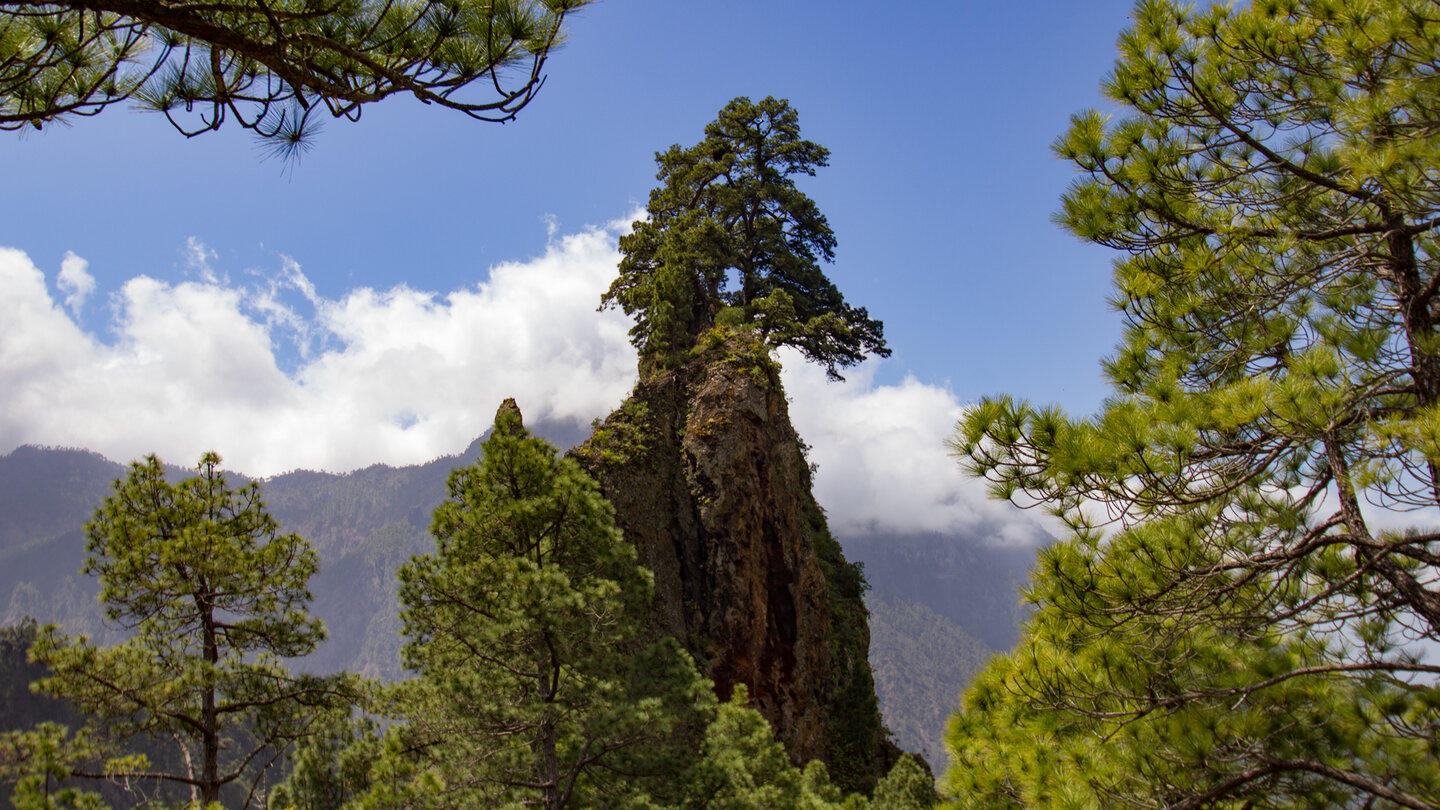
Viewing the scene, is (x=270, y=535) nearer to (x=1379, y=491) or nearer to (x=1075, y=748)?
(x=1075, y=748)

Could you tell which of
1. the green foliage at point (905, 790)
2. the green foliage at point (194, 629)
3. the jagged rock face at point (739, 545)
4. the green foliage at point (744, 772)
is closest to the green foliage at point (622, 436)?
the jagged rock face at point (739, 545)

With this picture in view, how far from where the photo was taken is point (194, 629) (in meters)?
9.80

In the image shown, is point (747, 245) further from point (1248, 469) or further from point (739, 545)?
point (1248, 469)

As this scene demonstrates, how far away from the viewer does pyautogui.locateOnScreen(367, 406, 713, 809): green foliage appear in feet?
30.1

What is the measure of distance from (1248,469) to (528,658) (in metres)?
8.33

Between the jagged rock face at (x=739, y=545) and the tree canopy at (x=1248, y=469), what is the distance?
11545 mm

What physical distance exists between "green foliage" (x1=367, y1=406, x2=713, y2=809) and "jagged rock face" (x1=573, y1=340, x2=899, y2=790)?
17.7 feet

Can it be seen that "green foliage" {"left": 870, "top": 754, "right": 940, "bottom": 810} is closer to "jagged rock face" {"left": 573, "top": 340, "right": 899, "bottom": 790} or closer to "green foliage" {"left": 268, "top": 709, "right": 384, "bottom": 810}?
"jagged rock face" {"left": 573, "top": 340, "right": 899, "bottom": 790}

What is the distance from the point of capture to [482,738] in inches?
384

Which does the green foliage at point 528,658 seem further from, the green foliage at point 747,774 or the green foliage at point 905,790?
the green foliage at point 905,790

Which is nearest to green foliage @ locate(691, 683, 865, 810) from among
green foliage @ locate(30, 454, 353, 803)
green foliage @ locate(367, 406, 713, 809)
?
green foliage @ locate(367, 406, 713, 809)

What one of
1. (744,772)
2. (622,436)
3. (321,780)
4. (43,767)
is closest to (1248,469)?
(744,772)

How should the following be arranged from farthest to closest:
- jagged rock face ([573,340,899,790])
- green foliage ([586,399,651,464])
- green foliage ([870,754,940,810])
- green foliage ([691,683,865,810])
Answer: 1. green foliage ([586,399,651,464])
2. jagged rock face ([573,340,899,790])
3. green foliage ([870,754,940,810])
4. green foliage ([691,683,865,810])

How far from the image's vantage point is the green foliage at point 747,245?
21.4 meters
